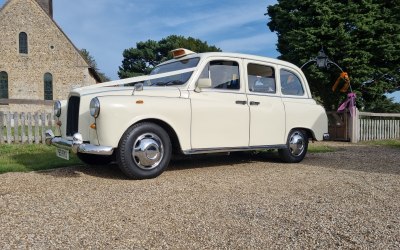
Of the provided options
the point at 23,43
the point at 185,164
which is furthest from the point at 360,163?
the point at 23,43

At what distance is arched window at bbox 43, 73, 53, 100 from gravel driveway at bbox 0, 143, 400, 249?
27576mm

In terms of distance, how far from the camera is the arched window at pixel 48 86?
31125 mm

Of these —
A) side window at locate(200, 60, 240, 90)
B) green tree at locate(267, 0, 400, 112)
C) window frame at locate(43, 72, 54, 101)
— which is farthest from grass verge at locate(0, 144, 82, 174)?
window frame at locate(43, 72, 54, 101)

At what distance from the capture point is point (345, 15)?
58.2ft

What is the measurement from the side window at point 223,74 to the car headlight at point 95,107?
176 centimetres

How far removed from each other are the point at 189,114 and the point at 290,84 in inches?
103

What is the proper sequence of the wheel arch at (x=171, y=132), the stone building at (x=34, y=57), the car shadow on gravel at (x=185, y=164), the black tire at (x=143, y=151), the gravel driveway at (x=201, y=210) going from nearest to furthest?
the gravel driveway at (x=201, y=210), the black tire at (x=143, y=151), the wheel arch at (x=171, y=132), the car shadow on gravel at (x=185, y=164), the stone building at (x=34, y=57)

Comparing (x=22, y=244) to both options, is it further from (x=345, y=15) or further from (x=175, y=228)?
(x=345, y=15)

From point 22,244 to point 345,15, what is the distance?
18.1 meters

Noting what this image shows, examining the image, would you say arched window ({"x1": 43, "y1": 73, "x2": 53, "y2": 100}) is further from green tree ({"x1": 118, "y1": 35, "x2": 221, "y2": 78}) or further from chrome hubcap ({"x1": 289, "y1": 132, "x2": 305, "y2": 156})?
chrome hubcap ({"x1": 289, "y1": 132, "x2": 305, "y2": 156})

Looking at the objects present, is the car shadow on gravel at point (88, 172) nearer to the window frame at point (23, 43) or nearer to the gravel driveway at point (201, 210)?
the gravel driveway at point (201, 210)

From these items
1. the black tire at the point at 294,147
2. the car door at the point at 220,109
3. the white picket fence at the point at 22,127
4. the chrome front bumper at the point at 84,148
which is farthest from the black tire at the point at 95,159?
the white picket fence at the point at 22,127

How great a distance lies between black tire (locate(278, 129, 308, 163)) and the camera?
6957mm

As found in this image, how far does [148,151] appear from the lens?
5.09 m
